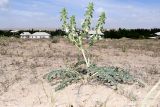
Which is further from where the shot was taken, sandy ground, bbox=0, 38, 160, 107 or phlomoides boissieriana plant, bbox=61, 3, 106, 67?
phlomoides boissieriana plant, bbox=61, 3, 106, 67

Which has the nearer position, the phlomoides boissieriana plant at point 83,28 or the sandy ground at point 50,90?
the sandy ground at point 50,90

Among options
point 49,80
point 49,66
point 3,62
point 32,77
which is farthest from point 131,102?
point 3,62

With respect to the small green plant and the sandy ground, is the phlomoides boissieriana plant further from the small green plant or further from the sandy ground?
the sandy ground

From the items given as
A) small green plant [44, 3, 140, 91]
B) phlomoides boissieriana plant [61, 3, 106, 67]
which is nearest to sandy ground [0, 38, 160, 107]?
small green plant [44, 3, 140, 91]

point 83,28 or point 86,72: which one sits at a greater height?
point 83,28

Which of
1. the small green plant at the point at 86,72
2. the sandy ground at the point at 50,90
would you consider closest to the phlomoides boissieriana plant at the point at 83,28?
the small green plant at the point at 86,72

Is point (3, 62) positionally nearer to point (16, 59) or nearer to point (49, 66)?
point (16, 59)

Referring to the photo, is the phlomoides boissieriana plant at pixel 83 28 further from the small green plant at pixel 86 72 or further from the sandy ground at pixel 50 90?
the sandy ground at pixel 50 90

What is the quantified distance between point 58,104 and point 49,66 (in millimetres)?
2707

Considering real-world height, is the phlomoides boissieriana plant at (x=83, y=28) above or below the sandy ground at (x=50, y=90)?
above

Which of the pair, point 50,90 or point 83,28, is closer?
point 50,90

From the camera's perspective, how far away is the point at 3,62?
862 cm

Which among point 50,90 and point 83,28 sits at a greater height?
point 83,28

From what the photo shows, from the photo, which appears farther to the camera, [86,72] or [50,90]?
[86,72]
